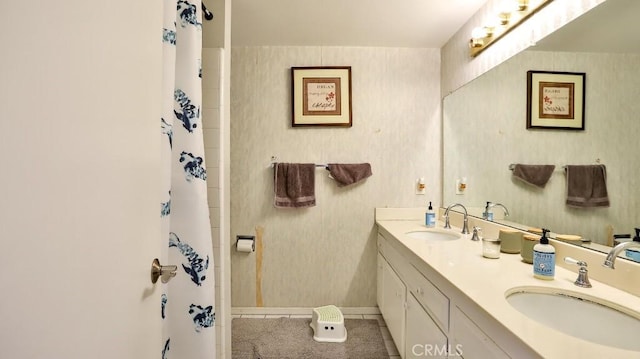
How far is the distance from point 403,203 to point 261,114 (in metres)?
1.45

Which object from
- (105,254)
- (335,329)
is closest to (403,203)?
(335,329)

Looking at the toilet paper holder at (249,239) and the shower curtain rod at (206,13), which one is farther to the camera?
the toilet paper holder at (249,239)

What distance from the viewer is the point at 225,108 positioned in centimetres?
164

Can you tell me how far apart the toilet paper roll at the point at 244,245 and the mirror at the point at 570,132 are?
1746mm

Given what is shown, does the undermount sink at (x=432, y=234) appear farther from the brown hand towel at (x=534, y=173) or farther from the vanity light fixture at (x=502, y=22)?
the vanity light fixture at (x=502, y=22)

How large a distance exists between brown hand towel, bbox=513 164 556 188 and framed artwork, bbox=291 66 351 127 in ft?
4.24

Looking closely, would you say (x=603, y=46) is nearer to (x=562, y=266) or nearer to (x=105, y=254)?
(x=562, y=266)

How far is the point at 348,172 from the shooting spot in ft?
8.03

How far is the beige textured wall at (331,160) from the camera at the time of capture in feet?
8.22

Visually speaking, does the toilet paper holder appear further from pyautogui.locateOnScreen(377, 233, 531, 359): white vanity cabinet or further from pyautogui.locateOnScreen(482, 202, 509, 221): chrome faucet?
pyautogui.locateOnScreen(482, 202, 509, 221): chrome faucet

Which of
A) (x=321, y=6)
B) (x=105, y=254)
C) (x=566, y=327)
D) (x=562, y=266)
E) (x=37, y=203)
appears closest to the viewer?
(x=37, y=203)

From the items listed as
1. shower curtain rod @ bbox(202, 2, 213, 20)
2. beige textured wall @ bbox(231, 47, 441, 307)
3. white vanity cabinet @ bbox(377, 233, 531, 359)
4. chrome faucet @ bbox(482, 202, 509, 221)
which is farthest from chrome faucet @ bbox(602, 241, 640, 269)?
shower curtain rod @ bbox(202, 2, 213, 20)

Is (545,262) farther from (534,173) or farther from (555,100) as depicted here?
(555,100)

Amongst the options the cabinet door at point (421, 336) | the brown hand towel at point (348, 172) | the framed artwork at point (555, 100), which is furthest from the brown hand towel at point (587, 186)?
the brown hand towel at point (348, 172)
